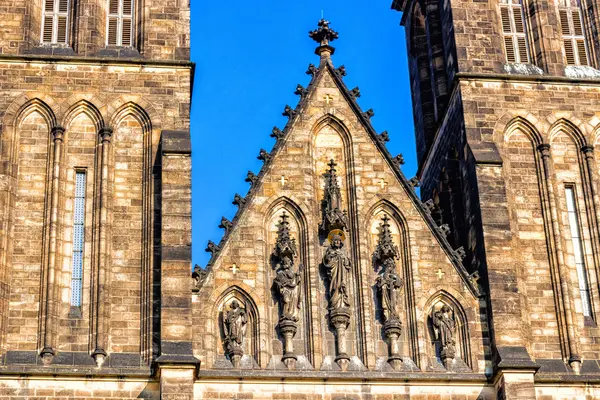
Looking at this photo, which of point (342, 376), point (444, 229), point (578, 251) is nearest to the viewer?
point (342, 376)

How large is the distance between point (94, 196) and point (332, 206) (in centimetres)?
417

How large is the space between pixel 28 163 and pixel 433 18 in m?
9.60

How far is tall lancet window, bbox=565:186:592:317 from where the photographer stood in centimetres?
3045

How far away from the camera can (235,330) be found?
28.8m

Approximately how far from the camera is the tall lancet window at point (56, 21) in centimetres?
3216

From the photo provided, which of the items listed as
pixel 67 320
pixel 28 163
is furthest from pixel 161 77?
pixel 67 320

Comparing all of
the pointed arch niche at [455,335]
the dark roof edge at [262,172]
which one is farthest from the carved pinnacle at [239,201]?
the pointed arch niche at [455,335]

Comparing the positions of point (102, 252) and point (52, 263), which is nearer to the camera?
point (52, 263)

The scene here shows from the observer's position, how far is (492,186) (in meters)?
30.6

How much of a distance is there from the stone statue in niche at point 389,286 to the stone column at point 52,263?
5.54 meters

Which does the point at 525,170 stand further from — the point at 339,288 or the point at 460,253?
the point at 339,288

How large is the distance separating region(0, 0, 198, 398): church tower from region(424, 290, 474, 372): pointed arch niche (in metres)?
4.19

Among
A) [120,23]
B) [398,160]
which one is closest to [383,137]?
[398,160]

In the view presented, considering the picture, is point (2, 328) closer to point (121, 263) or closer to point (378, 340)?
point (121, 263)
